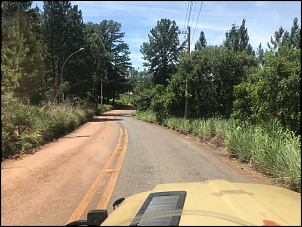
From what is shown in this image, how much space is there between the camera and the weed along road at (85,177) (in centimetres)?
437

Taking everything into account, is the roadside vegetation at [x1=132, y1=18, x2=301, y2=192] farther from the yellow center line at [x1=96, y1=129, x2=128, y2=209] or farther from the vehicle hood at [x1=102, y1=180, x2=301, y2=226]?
the yellow center line at [x1=96, y1=129, x2=128, y2=209]

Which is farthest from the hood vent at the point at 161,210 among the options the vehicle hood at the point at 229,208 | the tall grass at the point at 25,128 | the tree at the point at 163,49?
the tree at the point at 163,49

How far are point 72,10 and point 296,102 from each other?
30585 mm

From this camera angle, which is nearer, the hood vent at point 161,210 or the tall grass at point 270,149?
the hood vent at point 161,210

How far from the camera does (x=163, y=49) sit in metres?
51.9

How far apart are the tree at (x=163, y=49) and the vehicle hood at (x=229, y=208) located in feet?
159

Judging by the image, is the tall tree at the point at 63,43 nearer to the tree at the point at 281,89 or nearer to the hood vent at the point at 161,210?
the tree at the point at 281,89

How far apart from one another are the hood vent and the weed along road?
1.63m

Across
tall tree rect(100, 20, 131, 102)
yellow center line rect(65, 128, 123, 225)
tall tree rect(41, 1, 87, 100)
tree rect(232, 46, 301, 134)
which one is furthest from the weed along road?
tall tree rect(100, 20, 131, 102)

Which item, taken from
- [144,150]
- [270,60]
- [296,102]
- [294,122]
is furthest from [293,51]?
[144,150]

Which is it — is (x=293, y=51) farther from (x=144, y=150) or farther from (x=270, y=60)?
(x=144, y=150)

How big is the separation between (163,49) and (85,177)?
47.6 meters

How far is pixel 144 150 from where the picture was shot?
35.3 ft

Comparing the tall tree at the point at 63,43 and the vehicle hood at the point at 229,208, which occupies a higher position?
the tall tree at the point at 63,43
